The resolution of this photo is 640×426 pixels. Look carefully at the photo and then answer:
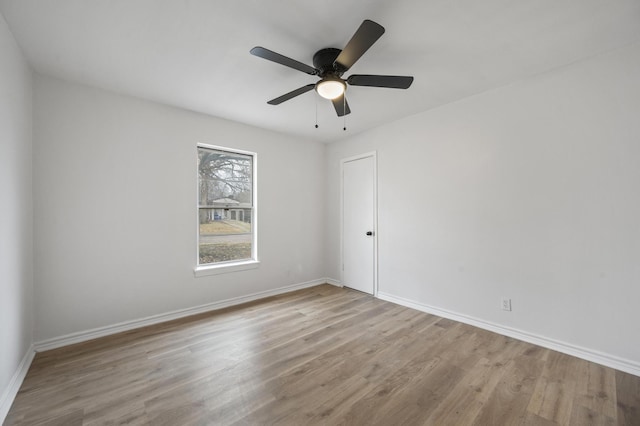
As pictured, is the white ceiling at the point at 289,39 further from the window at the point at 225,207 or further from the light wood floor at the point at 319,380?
the light wood floor at the point at 319,380

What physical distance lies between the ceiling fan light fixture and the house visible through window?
209 centimetres

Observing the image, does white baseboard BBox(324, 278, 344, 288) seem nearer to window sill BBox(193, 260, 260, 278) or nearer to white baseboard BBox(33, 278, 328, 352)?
white baseboard BBox(33, 278, 328, 352)

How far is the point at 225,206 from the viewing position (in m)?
3.86

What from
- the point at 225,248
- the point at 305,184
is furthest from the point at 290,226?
the point at 225,248

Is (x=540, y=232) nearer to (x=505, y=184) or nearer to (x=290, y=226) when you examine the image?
(x=505, y=184)

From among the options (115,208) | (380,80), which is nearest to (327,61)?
(380,80)

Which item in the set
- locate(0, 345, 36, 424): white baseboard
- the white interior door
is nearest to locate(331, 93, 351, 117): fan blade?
the white interior door

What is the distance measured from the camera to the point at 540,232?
2.60m

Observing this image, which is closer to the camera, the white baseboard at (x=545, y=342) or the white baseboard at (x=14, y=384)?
the white baseboard at (x=14, y=384)

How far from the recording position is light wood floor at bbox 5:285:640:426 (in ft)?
5.62

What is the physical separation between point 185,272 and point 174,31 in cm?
259

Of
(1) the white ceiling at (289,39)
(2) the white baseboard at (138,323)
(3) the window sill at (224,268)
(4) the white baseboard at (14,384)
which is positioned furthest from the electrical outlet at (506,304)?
(4) the white baseboard at (14,384)

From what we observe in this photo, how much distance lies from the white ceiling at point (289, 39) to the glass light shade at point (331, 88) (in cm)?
29

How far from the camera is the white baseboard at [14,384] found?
1717 mm
